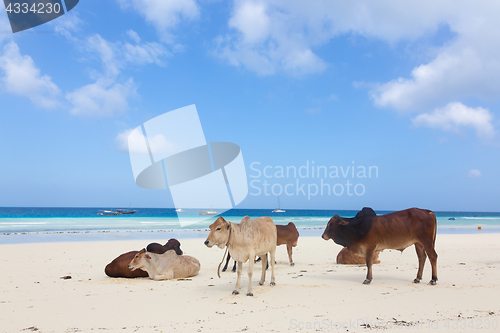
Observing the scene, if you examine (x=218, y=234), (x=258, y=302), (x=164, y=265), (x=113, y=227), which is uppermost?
(x=218, y=234)

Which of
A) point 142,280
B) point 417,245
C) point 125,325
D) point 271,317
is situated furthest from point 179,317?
point 417,245

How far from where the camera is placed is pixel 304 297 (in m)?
6.35

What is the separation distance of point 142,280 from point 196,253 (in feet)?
20.1

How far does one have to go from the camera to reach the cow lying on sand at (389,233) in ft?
24.5

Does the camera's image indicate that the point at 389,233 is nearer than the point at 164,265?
Yes

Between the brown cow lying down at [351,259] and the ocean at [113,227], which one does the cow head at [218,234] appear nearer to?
the brown cow lying down at [351,259]

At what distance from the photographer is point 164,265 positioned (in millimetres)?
8664

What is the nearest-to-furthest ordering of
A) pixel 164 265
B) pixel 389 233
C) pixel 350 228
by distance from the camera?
A: pixel 389 233 < pixel 350 228 < pixel 164 265

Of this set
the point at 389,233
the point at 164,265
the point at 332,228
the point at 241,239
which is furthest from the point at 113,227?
the point at 389,233

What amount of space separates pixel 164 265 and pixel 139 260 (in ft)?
2.21

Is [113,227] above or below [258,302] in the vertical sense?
below

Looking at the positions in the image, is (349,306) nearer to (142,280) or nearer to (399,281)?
(399,281)

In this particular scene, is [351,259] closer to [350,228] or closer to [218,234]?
[350,228]

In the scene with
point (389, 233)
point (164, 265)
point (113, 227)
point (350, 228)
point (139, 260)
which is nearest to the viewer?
point (389, 233)
